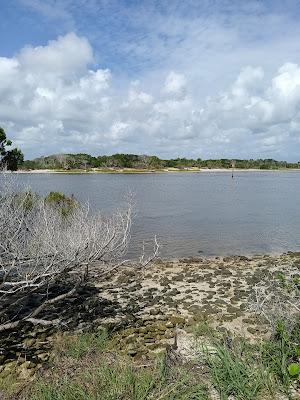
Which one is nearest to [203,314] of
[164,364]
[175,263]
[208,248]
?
[164,364]

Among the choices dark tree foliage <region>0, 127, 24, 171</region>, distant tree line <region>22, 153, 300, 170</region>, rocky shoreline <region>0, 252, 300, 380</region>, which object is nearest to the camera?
rocky shoreline <region>0, 252, 300, 380</region>

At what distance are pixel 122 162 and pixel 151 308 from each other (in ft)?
400

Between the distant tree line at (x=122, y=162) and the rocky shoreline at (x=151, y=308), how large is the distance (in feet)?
314

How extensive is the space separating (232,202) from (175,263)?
29.9 meters

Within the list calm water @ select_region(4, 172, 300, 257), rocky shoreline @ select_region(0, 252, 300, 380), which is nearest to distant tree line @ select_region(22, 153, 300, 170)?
calm water @ select_region(4, 172, 300, 257)

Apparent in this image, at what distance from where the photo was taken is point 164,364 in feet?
24.6

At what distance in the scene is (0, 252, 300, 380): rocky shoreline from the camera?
10.4m

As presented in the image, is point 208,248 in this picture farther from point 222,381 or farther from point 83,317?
point 222,381

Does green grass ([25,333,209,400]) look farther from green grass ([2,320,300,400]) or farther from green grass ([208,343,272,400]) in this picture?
green grass ([208,343,272,400])

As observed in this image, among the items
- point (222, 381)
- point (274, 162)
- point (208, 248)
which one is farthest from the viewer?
point (274, 162)

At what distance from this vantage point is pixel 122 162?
440 ft

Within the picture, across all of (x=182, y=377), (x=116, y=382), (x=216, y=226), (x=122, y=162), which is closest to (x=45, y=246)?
(x=116, y=382)

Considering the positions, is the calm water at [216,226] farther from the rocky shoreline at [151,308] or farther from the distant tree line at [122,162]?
the distant tree line at [122,162]

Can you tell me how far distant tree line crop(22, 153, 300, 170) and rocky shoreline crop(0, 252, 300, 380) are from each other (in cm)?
9572
